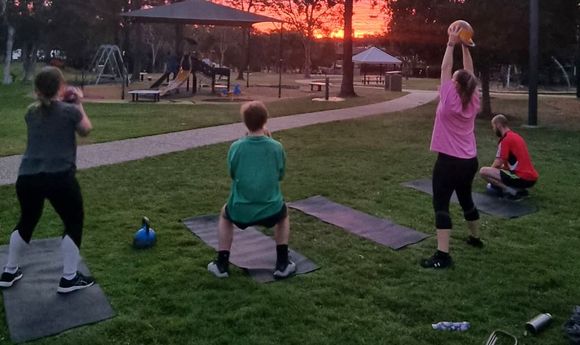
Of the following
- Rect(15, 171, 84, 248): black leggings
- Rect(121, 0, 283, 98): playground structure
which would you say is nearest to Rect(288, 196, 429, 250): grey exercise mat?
Rect(15, 171, 84, 248): black leggings

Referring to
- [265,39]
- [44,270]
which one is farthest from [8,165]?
[265,39]

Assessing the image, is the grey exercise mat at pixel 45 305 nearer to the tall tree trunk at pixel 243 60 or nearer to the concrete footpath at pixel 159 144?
the concrete footpath at pixel 159 144

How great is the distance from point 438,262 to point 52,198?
3034mm

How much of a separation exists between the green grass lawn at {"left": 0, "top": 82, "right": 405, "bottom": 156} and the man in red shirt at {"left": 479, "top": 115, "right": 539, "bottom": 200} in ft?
23.1

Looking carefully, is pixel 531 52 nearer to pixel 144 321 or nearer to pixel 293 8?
pixel 144 321

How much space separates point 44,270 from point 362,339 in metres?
2.55

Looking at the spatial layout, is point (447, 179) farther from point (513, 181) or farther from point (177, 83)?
point (177, 83)

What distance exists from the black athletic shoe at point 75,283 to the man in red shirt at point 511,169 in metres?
5.00

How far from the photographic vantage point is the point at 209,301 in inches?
160

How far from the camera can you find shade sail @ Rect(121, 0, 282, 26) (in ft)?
73.1

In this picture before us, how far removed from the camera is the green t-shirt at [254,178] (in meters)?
4.36

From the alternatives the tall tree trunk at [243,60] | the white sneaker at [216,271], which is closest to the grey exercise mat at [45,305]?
the white sneaker at [216,271]

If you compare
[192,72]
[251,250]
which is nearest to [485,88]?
[192,72]

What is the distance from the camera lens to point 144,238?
16.7 feet
